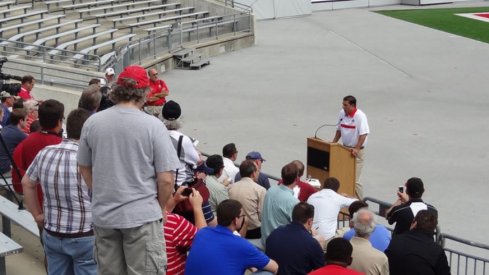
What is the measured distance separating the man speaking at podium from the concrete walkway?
3.91 ft

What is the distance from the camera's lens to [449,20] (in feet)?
119

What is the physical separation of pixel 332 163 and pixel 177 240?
616 centimetres

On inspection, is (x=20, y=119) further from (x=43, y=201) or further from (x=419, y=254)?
(x=419, y=254)

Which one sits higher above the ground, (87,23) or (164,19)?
(87,23)

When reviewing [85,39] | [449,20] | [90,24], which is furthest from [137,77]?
[449,20]

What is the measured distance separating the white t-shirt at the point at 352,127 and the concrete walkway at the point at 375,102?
53.4 inches

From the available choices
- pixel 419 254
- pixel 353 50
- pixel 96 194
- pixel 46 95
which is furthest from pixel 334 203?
pixel 353 50

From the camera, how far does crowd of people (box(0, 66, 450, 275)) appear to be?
4414mm

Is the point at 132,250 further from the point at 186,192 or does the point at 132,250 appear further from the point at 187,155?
the point at 187,155

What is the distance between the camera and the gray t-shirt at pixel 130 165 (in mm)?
4391

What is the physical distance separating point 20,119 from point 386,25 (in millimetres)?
27535

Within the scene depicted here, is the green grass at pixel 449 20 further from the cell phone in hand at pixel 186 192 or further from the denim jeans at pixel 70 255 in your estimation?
Result: the denim jeans at pixel 70 255

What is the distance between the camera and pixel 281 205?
25.9 feet

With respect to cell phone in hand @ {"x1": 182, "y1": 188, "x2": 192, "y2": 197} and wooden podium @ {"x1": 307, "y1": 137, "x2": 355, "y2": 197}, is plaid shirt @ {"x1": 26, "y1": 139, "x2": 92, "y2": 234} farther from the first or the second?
wooden podium @ {"x1": 307, "y1": 137, "x2": 355, "y2": 197}
